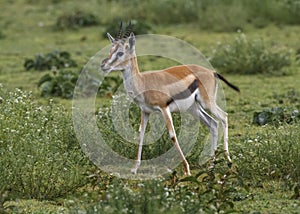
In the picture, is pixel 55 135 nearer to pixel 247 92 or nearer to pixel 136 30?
pixel 247 92

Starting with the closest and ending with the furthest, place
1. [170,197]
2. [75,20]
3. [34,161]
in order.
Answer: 1. [170,197]
2. [34,161]
3. [75,20]

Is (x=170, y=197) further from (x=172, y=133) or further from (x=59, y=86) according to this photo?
(x=59, y=86)

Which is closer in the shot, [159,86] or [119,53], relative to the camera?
[119,53]

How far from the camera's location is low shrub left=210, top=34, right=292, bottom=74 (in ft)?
40.9

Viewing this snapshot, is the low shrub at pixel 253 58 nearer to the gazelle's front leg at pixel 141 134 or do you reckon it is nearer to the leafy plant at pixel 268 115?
the leafy plant at pixel 268 115

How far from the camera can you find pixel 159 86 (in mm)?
7109

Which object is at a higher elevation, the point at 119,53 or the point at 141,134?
the point at 119,53

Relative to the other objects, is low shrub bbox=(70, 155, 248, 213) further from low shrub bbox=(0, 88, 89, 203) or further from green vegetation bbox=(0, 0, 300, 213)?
low shrub bbox=(0, 88, 89, 203)

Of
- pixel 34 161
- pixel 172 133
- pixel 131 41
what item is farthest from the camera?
pixel 172 133

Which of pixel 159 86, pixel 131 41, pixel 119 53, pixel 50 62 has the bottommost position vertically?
pixel 50 62

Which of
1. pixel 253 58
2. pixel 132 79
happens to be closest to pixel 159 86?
pixel 132 79

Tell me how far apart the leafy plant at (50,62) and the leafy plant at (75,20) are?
12.5 feet

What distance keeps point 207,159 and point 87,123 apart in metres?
1.18

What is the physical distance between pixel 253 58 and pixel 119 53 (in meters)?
5.84
